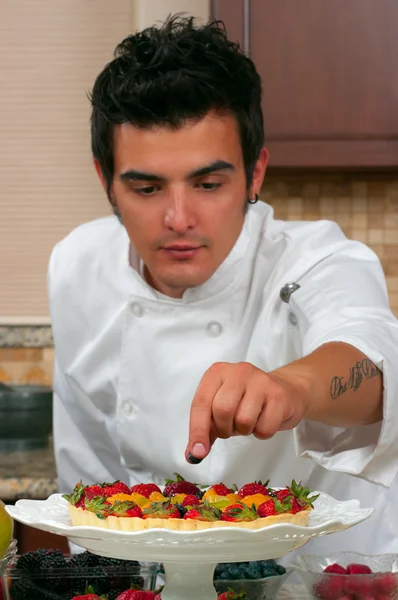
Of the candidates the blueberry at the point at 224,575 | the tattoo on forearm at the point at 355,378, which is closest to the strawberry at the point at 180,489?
the blueberry at the point at 224,575

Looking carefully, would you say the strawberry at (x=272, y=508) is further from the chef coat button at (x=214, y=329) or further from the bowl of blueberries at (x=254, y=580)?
the chef coat button at (x=214, y=329)

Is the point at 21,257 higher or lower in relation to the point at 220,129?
lower

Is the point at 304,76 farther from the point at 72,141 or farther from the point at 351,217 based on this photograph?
the point at 72,141

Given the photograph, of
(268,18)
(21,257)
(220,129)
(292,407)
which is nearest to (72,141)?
(21,257)

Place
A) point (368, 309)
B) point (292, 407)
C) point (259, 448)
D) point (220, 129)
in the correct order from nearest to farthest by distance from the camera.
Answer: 1. point (292, 407)
2. point (368, 309)
3. point (220, 129)
4. point (259, 448)

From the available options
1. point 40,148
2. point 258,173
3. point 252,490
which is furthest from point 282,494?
point 40,148

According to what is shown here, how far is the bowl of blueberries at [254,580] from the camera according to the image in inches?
34.9

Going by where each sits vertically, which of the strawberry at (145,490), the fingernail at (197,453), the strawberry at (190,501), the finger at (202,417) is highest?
the finger at (202,417)

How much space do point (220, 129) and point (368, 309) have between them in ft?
1.15

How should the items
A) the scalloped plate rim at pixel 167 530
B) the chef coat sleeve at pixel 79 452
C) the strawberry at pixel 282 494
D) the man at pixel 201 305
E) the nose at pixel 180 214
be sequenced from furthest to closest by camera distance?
the chef coat sleeve at pixel 79 452
the nose at pixel 180 214
the man at pixel 201 305
the strawberry at pixel 282 494
the scalloped plate rim at pixel 167 530

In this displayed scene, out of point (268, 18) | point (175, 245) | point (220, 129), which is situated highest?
point (268, 18)

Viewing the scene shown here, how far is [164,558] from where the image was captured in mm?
812

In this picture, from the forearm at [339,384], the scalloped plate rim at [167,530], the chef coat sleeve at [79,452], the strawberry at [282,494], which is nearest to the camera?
the scalloped plate rim at [167,530]

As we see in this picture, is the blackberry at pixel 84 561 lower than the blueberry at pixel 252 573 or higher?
higher
